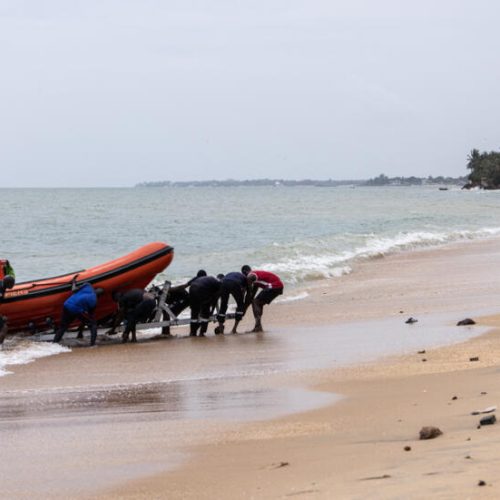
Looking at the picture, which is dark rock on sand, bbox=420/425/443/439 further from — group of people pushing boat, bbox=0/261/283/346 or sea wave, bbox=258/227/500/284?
sea wave, bbox=258/227/500/284

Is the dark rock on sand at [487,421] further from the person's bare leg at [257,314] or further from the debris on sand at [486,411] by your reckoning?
the person's bare leg at [257,314]

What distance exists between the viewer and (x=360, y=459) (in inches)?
232

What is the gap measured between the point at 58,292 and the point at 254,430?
23.2ft

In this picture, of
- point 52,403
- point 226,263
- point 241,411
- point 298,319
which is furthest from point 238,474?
point 226,263

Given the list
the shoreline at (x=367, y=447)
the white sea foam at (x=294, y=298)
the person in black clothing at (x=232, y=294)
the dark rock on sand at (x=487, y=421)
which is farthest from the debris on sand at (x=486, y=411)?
the white sea foam at (x=294, y=298)

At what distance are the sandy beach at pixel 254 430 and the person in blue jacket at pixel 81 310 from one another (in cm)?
72

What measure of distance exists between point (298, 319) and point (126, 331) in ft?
9.72

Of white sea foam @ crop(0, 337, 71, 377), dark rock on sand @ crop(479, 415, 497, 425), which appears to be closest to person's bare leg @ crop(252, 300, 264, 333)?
white sea foam @ crop(0, 337, 71, 377)

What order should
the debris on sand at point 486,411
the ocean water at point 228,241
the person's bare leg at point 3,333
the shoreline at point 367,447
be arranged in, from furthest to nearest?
the ocean water at point 228,241 → the person's bare leg at point 3,333 → the debris on sand at point 486,411 → the shoreline at point 367,447

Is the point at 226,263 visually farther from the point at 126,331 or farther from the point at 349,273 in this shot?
the point at 126,331

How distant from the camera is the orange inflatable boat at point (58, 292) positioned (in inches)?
536

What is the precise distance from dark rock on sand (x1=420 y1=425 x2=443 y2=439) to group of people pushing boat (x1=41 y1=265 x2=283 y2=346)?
7.68 metres

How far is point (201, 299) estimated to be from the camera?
1419 centimetres

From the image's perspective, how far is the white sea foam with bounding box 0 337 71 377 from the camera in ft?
39.0
